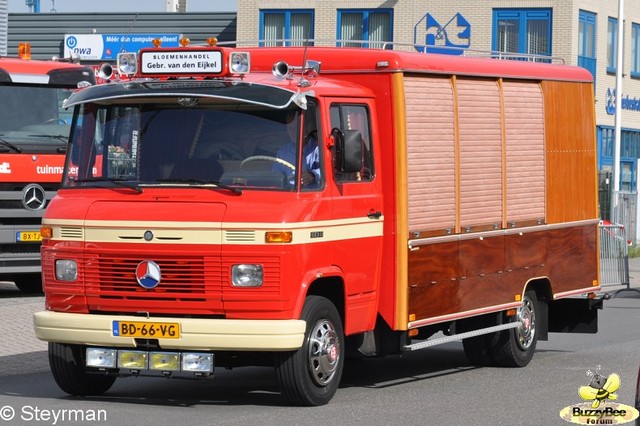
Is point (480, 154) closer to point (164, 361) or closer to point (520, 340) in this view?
point (520, 340)

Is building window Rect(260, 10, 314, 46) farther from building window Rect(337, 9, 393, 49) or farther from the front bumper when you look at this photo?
the front bumper

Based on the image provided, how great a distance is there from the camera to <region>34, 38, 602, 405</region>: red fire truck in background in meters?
10.3

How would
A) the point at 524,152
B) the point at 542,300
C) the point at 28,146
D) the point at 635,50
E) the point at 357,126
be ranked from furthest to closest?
the point at 635,50, the point at 28,146, the point at 542,300, the point at 524,152, the point at 357,126

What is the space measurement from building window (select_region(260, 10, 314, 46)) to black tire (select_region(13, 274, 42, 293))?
86.8 feet

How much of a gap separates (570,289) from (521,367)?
4.05 feet

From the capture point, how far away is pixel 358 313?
11.3 m

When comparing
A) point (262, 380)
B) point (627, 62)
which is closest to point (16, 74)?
point (262, 380)

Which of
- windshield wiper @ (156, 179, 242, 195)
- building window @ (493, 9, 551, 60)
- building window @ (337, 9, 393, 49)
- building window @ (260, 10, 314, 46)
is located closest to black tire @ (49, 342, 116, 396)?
windshield wiper @ (156, 179, 242, 195)

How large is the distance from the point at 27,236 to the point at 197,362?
914 cm

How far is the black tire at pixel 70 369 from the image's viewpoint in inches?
436

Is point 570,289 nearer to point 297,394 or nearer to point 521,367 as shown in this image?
point 521,367

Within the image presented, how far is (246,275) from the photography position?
10.3 metres

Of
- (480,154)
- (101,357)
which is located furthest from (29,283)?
(101,357)

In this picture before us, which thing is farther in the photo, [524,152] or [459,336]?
[524,152]
